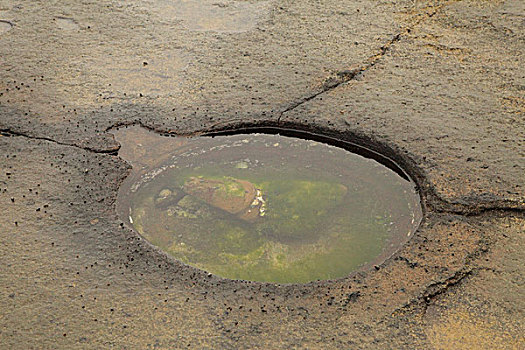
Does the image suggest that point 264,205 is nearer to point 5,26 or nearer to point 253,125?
point 253,125

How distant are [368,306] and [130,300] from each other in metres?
1.21

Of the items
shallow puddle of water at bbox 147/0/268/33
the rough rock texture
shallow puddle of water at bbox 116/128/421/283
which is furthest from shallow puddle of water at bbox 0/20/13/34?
shallow puddle of water at bbox 116/128/421/283

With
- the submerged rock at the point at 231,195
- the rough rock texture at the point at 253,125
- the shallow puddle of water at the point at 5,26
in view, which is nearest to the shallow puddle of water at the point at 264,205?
the submerged rock at the point at 231,195

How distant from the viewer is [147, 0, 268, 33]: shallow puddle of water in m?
5.67

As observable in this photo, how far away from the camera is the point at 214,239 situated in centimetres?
369

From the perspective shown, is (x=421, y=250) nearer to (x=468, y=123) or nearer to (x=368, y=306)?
(x=368, y=306)

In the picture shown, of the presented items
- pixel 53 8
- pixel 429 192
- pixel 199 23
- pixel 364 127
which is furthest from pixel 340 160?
pixel 53 8

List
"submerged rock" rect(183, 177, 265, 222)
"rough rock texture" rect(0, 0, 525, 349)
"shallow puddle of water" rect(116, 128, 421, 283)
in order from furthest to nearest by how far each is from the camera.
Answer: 1. "submerged rock" rect(183, 177, 265, 222)
2. "shallow puddle of water" rect(116, 128, 421, 283)
3. "rough rock texture" rect(0, 0, 525, 349)

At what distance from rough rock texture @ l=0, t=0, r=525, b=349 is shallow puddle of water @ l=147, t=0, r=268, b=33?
23 mm

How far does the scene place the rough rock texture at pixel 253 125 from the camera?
10.0 ft

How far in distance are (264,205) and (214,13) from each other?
2642mm

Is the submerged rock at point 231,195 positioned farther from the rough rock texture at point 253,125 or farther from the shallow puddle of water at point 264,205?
the rough rock texture at point 253,125

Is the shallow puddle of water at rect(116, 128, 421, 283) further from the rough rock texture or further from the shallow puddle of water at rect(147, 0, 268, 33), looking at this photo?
the shallow puddle of water at rect(147, 0, 268, 33)

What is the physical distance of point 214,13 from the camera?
5883mm
